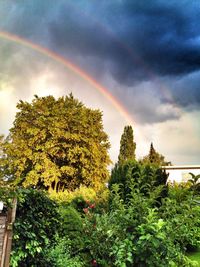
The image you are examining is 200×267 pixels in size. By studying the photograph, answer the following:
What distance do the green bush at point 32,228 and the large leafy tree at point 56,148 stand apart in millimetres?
23419

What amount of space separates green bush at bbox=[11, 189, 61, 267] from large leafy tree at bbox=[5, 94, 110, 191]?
76.8ft

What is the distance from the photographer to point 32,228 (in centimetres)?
475

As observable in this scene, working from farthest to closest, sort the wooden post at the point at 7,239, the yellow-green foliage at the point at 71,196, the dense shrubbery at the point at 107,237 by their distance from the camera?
the yellow-green foliage at the point at 71,196 < the dense shrubbery at the point at 107,237 < the wooden post at the point at 7,239

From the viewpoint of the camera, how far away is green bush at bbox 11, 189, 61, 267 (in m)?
4.46

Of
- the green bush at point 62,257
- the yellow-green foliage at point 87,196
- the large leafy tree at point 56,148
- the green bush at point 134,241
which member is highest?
the large leafy tree at point 56,148

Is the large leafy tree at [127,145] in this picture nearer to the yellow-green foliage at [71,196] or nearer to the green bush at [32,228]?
the yellow-green foliage at [71,196]

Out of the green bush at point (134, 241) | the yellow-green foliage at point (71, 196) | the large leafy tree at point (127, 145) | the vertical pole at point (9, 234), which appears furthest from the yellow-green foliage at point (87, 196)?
the large leafy tree at point (127, 145)

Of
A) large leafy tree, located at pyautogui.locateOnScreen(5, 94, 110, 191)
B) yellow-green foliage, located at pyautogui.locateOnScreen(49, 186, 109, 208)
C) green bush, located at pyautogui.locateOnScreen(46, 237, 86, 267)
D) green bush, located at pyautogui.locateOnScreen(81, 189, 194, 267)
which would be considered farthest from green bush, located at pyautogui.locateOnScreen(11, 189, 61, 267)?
large leafy tree, located at pyautogui.locateOnScreen(5, 94, 110, 191)

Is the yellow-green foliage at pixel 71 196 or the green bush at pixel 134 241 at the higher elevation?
the yellow-green foliage at pixel 71 196

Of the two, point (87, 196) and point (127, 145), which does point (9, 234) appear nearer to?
point (87, 196)

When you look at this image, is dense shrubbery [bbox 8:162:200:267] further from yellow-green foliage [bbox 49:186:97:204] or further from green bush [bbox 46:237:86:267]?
yellow-green foliage [bbox 49:186:97:204]

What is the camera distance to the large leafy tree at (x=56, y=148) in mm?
29469

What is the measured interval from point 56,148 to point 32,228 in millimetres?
25115

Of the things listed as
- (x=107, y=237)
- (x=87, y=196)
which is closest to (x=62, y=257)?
(x=107, y=237)
